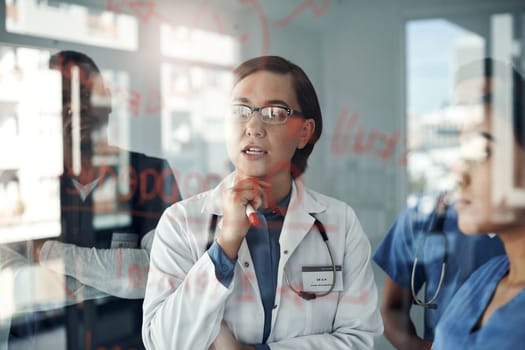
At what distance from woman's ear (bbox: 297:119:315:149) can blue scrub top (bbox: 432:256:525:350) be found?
562 mm

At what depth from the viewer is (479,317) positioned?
1.49m

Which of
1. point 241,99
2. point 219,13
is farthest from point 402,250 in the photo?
point 219,13

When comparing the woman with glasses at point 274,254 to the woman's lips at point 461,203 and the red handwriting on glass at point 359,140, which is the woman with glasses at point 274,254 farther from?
the woman's lips at point 461,203

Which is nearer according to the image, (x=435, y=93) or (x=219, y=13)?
(x=435, y=93)

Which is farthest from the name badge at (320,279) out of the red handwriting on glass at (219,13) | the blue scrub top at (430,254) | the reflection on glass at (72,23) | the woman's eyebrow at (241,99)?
the reflection on glass at (72,23)

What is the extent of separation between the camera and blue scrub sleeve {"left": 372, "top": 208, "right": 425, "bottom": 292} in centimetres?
156

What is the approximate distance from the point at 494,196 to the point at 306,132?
20.1 inches

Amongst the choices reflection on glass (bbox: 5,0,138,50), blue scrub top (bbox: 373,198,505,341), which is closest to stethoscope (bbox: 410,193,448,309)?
blue scrub top (bbox: 373,198,505,341)

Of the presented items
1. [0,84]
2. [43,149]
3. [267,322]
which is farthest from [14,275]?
[267,322]

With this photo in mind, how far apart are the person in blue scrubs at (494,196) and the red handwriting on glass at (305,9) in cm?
41

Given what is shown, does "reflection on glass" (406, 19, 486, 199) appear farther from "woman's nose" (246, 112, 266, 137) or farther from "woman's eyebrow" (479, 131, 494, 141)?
"woman's nose" (246, 112, 266, 137)

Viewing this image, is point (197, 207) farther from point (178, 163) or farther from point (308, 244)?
point (308, 244)

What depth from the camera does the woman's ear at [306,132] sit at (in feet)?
5.31

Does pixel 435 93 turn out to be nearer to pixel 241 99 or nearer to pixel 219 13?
pixel 241 99
